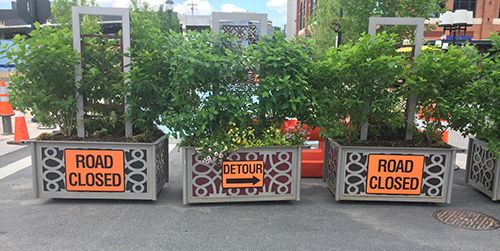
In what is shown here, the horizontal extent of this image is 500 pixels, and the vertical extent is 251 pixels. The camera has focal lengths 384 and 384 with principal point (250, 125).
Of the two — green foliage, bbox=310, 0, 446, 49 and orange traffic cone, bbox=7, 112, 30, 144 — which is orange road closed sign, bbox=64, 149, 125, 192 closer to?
orange traffic cone, bbox=7, 112, 30, 144

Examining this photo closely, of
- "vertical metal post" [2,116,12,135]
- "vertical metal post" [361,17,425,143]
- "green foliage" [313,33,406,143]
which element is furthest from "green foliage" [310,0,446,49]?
"vertical metal post" [2,116,12,135]

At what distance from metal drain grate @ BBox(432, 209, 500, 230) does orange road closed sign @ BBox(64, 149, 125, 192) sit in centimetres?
382

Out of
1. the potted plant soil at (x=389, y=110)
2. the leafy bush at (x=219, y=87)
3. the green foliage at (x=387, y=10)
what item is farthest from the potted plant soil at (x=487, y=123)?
the green foliage at (x=387, y=10)

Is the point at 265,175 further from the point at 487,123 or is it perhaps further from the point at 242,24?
the point at 487,123

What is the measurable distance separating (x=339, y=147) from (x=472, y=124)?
167 centimetres

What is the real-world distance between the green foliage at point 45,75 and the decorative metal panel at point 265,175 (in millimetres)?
1805

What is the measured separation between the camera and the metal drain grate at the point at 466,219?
425 centimetres

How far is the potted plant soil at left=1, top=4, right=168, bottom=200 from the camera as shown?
180 inches

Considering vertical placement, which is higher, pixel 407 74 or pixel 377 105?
pixel 407 74

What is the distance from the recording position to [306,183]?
5.87m

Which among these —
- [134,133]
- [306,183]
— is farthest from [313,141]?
[134,133]

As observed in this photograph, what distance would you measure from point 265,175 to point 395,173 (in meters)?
1.61

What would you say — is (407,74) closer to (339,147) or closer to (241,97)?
(339,147)

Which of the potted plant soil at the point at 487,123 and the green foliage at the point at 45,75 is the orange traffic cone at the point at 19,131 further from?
Answer: the potted plant soil at the point at 487,123
